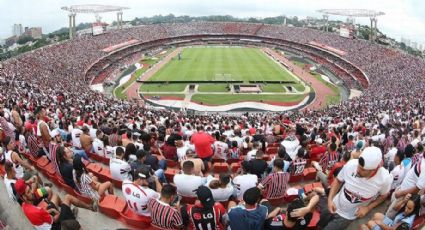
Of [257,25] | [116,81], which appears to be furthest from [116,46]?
[257,25]

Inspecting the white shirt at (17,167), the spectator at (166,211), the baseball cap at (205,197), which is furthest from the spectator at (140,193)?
the white shirt at (17,167)

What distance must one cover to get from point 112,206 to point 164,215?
163 cm

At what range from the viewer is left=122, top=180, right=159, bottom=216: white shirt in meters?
7.09

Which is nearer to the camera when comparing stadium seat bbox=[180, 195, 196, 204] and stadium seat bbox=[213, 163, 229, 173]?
stadium seat bbox=[180, 195, 196, 204]

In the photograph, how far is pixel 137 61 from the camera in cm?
Result: 7012

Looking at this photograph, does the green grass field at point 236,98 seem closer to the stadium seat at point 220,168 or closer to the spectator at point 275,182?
the stadium seat at point 220,168

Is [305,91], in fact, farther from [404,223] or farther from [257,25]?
[257,25]

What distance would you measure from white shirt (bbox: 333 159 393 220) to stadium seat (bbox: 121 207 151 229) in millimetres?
3596

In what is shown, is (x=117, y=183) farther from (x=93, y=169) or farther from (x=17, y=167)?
(x=17, y=167)

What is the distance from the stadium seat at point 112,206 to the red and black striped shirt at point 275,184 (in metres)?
2.95

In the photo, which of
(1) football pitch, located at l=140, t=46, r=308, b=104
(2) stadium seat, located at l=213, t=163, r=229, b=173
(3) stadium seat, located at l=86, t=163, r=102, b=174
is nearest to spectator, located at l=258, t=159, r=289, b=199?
(2) stadium seat, located at l=213, t=163, r=229, b=173

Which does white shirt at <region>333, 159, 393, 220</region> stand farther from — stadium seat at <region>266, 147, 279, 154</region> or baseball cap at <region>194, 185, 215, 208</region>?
stadium seat at <region>266, 147, 279, 154</region>

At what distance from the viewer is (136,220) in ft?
24.0

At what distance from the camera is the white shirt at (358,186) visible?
5762mm
